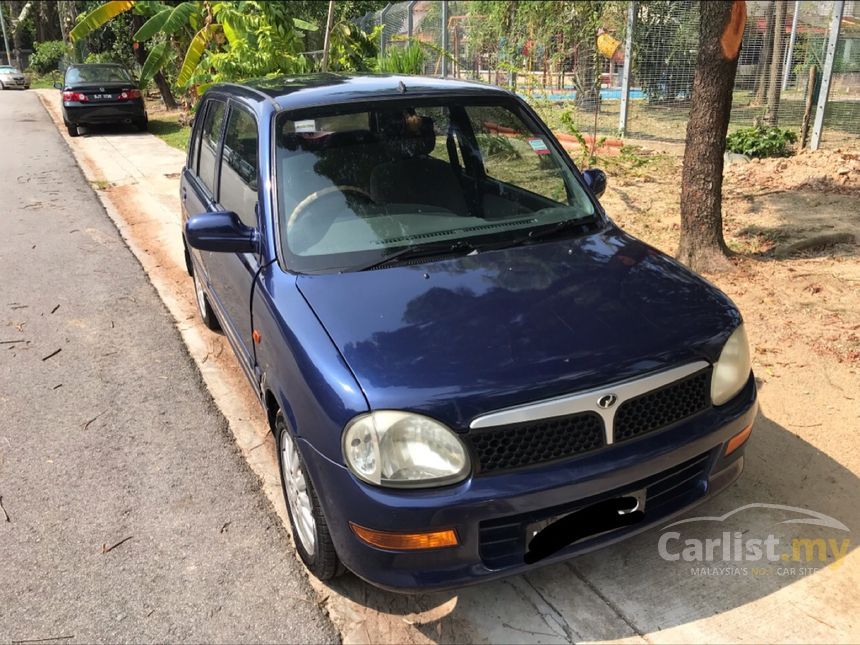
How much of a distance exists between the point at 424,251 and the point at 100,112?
51.6 ft

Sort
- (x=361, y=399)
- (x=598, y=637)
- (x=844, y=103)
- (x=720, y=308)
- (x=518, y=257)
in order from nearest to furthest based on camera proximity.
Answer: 1. (x=361, y=399)
2. (x=598, y=637)
3. (x=720, y=308)
4. (x=518, y=257)
5. (x=844, y=103)

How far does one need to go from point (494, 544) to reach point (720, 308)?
1283 millimetres

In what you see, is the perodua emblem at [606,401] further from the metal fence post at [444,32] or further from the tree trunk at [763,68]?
the metal fence post at [444,32]

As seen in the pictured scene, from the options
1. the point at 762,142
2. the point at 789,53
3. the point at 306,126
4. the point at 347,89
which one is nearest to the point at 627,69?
the point at 789,53

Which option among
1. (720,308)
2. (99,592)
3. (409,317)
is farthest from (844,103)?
(99,592)

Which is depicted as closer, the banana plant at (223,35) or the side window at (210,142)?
the side window at (210,142)

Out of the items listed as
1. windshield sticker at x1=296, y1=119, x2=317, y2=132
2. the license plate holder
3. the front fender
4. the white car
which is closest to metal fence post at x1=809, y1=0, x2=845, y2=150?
windshield sticker at x1=296, y1=119, x2=317, y2=132

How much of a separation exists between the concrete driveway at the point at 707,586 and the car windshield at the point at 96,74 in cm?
1582

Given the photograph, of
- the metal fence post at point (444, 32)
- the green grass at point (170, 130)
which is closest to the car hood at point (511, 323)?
the metal fence post at point (444, 32)

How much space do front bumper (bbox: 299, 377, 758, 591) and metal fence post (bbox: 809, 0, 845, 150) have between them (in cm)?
890

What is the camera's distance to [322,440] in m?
2.40

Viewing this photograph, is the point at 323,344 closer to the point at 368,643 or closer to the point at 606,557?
the point at 368,643

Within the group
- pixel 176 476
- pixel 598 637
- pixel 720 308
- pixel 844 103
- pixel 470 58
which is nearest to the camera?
pixel 598 637

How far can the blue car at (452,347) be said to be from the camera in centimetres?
228
